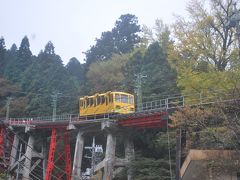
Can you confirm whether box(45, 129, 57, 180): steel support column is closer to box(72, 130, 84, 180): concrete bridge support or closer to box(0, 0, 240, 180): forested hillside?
box(72, 130, 84, 180): concrete bridge support

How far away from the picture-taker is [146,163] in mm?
27250

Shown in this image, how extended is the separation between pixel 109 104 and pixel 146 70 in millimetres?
10425

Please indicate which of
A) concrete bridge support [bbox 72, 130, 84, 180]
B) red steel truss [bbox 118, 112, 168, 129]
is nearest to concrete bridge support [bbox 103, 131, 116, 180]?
red steel truss [bbox 118, 112, 168, 129]

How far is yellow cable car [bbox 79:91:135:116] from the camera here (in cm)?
3331

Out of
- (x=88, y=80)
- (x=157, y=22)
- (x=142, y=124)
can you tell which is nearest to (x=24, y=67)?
(x=88, y=80)

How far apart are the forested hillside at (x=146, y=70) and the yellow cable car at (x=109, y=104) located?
2.96 meters

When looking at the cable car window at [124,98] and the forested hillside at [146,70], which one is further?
the cable car window at [124,98]

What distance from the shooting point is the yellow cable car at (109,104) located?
33.3 meters

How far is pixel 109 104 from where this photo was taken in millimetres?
33469

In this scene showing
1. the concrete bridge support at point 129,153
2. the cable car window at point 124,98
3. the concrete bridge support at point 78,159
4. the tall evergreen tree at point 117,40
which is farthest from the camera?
the tall evergreen tree at point 117,40

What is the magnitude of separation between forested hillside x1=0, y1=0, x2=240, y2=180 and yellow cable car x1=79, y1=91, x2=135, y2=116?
296cm

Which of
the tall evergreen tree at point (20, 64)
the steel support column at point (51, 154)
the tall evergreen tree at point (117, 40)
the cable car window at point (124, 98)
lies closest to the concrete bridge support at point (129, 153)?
the cable car window at point (124, 98)

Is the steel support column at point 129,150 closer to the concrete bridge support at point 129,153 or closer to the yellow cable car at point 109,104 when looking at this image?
the concrete bridge support at point 129,153

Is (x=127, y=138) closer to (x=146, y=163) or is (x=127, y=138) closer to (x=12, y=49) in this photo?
(x=146, y=163)
